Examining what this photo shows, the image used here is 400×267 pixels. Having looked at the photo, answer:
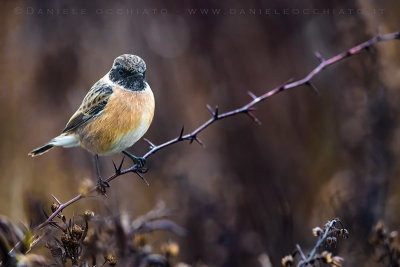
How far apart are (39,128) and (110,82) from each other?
12.7 feet

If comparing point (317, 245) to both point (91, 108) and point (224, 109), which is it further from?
point (224, 109)

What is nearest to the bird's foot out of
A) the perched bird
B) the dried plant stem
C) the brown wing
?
the perched bird

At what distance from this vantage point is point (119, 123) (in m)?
A: 2.85

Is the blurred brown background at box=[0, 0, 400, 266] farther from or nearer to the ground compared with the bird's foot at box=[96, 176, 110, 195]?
nearer to the ground

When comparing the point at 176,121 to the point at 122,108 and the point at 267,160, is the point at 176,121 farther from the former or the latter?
the point at 122,108

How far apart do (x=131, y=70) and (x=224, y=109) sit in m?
4.04

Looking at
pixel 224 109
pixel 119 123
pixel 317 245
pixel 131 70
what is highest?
pixel 131 70

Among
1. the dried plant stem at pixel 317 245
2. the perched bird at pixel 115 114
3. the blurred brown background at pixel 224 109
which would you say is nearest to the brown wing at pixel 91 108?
the perched bird at pixel 115 114

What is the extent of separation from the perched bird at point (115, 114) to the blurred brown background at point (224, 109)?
1034 millimetres

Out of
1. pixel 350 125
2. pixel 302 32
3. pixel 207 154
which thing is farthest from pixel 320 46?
pixel 207 154

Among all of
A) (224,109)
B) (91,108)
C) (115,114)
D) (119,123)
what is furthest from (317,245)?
(224,109)

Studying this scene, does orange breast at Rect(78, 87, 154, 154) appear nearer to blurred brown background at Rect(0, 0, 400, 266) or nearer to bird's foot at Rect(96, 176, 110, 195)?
bird's foot at Rect(96, 176, 110, 195)

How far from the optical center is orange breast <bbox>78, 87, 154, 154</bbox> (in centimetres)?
266

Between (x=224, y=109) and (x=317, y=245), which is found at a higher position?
(x=317, y=245)
